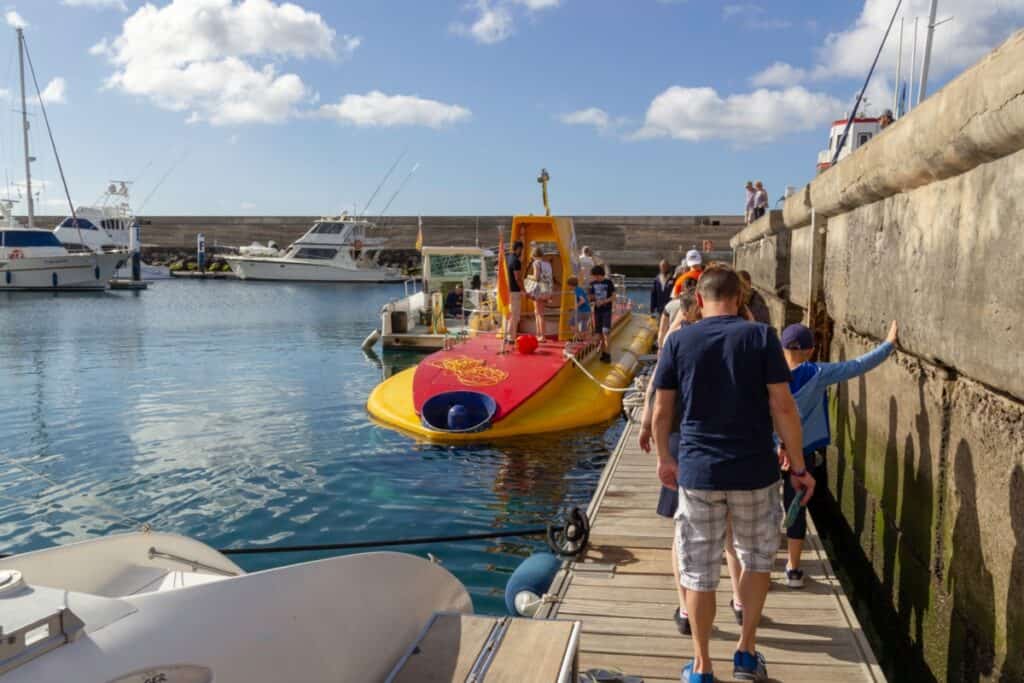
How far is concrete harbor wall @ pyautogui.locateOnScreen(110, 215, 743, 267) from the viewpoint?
2188 inches

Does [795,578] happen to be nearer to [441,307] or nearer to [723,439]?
[723,439]

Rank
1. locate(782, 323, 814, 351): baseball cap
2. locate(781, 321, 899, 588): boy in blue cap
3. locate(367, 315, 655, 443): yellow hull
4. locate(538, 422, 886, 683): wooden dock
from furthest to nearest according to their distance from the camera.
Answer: locate(367, 315, 655, 443): yellow hull → locate(782, 323, 814, 351): baseball cap → locate(781, 321, 899, 588): boy in blue cap → locate(538, 422, 886, 683): wooden dock

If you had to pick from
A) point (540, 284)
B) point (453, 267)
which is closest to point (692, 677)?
point (540, 284)

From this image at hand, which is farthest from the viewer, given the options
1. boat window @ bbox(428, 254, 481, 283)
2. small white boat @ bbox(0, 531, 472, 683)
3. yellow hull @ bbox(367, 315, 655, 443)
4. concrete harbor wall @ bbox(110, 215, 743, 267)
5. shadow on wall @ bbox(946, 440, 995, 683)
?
concrete harbor wall @ bbox(110, 215, 743, 267)

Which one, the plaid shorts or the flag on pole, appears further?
the flag on pole

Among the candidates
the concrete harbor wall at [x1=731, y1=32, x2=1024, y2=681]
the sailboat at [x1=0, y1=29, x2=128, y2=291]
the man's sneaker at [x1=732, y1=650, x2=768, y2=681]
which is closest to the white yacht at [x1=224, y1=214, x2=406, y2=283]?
the sailboat at [x1=0, y1=29, x2=128, y2=291]

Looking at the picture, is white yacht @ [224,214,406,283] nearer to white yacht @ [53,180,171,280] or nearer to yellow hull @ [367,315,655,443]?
white yacht @ [53,180,171,280]

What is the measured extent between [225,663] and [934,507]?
3682 mm

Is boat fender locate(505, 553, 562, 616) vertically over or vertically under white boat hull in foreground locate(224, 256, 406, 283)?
under

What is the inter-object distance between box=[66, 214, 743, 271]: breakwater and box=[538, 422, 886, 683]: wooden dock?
44951 millimetres

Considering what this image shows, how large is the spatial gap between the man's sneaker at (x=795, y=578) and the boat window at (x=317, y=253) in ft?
160

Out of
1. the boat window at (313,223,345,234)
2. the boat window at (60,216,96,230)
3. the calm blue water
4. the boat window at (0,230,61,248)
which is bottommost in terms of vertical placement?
the calm blue water

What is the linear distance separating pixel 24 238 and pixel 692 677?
49.1 metres

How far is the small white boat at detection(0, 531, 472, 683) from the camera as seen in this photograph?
2.50m
